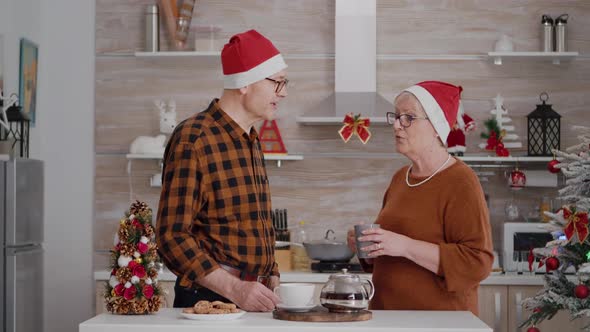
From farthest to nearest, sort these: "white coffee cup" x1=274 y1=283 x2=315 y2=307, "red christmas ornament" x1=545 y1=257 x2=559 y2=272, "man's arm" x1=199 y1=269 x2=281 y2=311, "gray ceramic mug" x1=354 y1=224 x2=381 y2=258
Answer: "red christmas ornament" x1=545 y1=257 x2=559 y2=272 < "gray ceramic mug" x1=354 y1=224 x2=381 y2=258 < "man's arm" x1=199 y1=269 x2=281 y2=311 < "white coffee cup" x1=274 y1=283 x2=315 y2=307

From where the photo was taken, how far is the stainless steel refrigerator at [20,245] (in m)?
4.26

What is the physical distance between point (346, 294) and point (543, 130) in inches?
122

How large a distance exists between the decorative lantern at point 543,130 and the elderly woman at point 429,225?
233 centimetres

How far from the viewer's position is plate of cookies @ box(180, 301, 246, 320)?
2350 mm

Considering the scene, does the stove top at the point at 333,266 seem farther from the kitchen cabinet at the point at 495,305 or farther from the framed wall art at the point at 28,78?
the framed wall art at the point at 28,78

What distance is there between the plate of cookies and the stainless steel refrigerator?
2.10 meters

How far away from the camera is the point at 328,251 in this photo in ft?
16.2

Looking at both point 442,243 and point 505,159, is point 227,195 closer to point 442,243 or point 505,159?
point 442,243

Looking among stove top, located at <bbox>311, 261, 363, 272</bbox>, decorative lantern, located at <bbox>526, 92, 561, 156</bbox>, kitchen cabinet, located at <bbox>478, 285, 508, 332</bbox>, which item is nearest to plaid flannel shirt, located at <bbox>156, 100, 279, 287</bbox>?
stove top, located at <bbox>311, 261, 363, 272</bbox>

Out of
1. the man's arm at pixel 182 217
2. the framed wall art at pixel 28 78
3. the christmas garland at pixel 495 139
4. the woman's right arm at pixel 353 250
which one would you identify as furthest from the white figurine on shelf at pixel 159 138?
the man's arm at pixel 182 217

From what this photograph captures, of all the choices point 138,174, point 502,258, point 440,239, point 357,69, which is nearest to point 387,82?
point 357,69

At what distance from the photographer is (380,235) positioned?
2639mm

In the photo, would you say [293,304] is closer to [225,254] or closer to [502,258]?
[225,254]

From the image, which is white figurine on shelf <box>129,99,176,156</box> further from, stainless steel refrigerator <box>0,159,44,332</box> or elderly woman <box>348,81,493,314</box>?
elderly woman <box>348,81,493,314</box>
